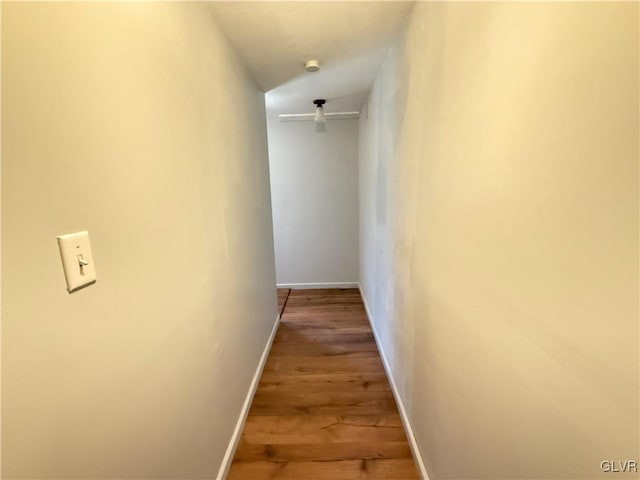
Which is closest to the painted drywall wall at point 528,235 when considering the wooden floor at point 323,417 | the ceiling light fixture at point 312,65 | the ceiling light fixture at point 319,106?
the wooden floor at point 323,417

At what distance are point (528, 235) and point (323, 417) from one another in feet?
5.24

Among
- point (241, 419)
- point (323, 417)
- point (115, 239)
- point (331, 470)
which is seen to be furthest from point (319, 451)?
point (115, 239)

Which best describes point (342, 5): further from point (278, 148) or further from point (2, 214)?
point (278, 148)

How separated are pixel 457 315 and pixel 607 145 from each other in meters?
0.64

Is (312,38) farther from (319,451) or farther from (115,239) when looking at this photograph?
(319,451)

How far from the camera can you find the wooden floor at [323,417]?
4.74ft

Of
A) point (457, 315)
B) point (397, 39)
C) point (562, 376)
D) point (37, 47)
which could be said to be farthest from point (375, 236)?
point (37, 47)

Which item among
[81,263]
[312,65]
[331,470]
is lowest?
[331,470]

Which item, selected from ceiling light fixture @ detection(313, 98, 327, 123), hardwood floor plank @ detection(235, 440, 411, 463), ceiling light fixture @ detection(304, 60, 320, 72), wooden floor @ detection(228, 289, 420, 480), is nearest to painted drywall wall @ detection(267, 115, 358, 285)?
ceiling light fixture @ detection(313, 98, 327, 123)

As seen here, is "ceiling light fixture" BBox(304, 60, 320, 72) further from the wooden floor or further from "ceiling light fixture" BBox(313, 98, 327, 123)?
the wooden floor

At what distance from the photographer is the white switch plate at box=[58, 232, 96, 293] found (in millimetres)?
580

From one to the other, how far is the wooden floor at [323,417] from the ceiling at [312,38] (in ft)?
6.96

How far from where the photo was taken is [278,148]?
3615 mm

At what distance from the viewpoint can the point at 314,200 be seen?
3725 millimetres
